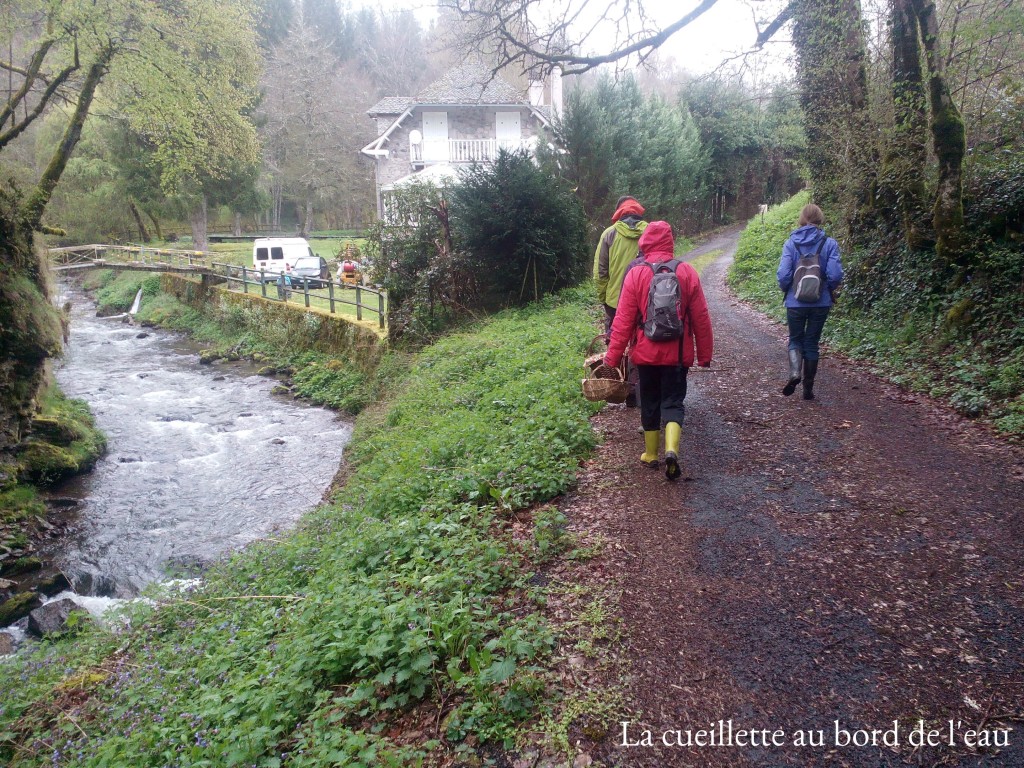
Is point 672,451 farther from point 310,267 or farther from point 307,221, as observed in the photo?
point 307,221

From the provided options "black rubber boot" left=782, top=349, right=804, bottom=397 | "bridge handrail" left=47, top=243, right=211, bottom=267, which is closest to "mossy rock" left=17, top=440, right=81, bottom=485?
"black rubber boot" left=782, top=349, right=804, bottom=397

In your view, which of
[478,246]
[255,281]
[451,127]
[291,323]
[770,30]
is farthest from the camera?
[451,127]

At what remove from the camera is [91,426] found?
43.8 ft

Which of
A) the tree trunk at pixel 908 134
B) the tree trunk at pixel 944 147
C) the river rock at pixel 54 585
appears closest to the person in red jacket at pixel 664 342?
the tree trunk at pixel 944 147

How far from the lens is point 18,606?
7.40m

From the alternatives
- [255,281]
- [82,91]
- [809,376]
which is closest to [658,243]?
[809,376]

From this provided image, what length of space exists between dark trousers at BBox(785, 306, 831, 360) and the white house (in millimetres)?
26090

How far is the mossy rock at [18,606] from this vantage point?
723 cm

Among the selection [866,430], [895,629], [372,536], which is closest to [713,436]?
[866,430]

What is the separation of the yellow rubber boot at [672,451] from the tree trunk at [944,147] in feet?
18.2

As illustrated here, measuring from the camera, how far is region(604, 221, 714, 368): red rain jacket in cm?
484

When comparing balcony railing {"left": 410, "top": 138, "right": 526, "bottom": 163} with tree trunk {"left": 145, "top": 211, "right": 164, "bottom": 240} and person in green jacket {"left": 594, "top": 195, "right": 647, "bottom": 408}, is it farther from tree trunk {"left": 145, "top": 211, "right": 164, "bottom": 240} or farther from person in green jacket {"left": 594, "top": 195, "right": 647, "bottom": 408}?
person in green jacket {"left": 594, "top": 195, "right": 647, "bottom": 408}

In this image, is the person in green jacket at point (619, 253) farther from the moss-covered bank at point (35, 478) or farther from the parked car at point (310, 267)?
the parked car at point (310, 267)

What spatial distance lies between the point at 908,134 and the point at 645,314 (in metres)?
6.99
